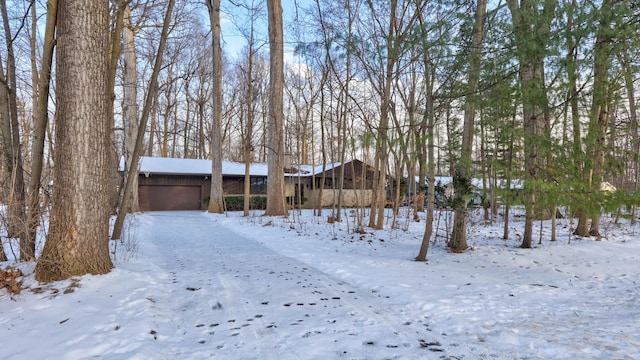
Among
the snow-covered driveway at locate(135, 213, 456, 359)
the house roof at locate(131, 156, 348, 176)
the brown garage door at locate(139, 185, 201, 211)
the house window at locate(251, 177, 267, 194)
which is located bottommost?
the snow-covered driveway at locate(135, 213, 456, 359)

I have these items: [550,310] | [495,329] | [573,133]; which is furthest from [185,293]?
[573,133]

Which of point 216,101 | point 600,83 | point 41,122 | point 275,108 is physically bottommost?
point 41,122

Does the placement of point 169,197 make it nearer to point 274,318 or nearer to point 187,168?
point 187,168

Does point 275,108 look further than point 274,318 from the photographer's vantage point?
Yes

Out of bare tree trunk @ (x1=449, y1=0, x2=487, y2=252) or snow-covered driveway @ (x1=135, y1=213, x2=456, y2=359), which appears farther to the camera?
bare tree trunk @ (x1=449, y1=0, x2=487, y2=252)

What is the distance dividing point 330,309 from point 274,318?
618mm

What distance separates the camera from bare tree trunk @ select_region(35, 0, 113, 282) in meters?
4.02

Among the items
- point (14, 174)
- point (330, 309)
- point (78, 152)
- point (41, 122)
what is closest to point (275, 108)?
point (41, 122)

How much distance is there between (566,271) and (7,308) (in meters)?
7.41

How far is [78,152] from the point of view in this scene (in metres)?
4.15

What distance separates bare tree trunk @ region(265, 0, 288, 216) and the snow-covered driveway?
879 cm

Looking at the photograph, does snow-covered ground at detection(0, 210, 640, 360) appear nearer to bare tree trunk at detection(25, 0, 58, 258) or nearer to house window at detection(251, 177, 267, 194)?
bare tree trunk at detection(25, 0, 58, 258)

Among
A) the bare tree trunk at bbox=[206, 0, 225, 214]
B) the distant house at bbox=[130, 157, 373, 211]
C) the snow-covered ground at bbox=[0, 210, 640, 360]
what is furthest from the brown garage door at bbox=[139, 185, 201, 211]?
the snow-covered ground at bbox=[0, 210, 640, 360]

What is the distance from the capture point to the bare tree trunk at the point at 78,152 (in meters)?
4.02
